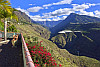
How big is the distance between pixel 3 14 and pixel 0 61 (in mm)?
9543

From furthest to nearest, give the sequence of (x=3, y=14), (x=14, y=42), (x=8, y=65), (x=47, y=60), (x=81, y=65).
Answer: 1. (x=81, y=65)
2. (x=3, y=14)
3. (x=14, y=42)
4. (x=47, y=60)
5. (x=8, y=65)

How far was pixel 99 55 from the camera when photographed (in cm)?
19138

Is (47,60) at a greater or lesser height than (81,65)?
greater

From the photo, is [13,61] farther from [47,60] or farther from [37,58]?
[47,60]

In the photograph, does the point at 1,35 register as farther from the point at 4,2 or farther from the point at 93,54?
the point at 93,54

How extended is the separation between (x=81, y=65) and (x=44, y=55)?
101m

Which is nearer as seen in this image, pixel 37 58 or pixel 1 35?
pixel 37 58

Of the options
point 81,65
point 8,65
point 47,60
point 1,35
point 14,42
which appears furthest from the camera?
point 81,65

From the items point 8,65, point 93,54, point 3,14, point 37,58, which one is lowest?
point 93,54

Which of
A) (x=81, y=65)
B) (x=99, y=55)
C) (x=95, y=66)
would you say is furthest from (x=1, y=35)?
(x=99, y=55)

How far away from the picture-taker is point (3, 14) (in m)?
14.4

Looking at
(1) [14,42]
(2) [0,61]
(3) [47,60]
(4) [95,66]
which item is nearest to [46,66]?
(3) [47,60]

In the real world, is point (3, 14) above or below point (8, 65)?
above

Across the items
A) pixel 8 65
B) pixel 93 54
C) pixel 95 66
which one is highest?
pixel 8 65
